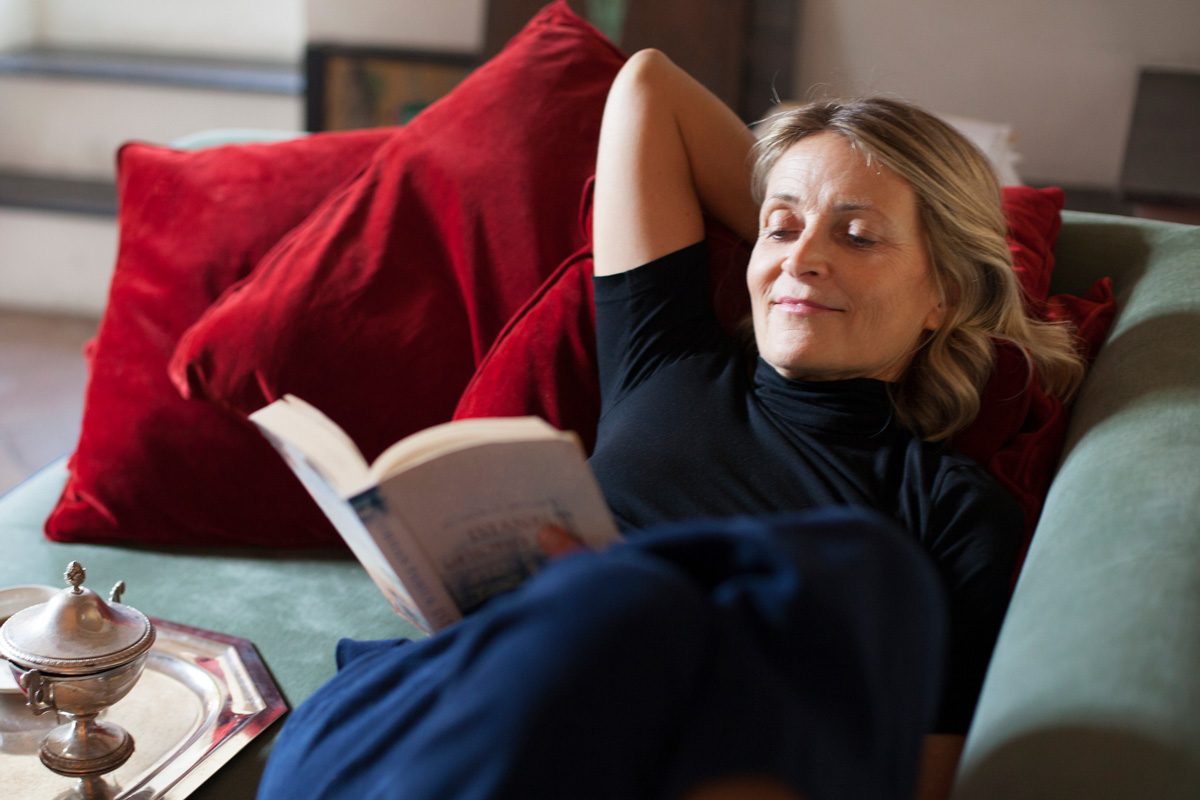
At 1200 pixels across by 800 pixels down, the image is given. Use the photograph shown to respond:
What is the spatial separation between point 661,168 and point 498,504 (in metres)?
0.69

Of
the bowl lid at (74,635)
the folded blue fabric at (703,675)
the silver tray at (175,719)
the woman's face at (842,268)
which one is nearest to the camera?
the folded blue fabric at (703,675)

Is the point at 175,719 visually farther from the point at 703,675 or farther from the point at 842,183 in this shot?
the point at 842,183

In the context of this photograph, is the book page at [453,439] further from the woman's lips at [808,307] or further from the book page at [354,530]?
the woman's lips at [808,307]

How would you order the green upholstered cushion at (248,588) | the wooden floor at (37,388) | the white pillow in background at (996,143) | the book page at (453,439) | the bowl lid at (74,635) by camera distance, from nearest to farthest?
1. the book page at (453,439)
2. the bowl lid at (74,635)
3. the green upholstered cushion at (248,588)
4. the white pillow in background at (996,143)
5. the wooden floor at (37,388)

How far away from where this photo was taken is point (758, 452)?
1.34 meters

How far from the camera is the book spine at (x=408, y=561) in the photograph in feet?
3.06

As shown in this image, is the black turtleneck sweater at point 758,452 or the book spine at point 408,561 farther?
the black turtleneck sweater at point 758,452

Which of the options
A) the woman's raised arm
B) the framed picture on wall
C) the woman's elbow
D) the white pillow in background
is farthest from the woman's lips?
the framed picture on wall

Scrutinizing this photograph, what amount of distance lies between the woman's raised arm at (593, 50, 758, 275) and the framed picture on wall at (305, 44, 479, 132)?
204 centimetres

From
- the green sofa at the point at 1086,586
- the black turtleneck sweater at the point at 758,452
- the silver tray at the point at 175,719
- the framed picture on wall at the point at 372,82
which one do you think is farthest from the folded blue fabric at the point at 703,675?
the framed picture on wall at the point at 372,82

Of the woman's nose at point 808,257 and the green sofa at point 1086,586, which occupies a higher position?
the woman's nose at point 808,257

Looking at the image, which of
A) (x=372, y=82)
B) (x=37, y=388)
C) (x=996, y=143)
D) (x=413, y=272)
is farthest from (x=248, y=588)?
(x=372, y=82)

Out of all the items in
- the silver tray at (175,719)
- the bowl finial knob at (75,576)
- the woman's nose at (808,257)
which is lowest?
the silver tray at (175,719)

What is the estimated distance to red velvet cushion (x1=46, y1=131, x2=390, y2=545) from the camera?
1.67 meters
